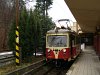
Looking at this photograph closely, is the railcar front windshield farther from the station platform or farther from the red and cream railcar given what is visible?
the station platform

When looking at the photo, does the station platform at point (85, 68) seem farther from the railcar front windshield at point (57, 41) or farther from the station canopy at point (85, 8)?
the station canopy at point (85, 8)

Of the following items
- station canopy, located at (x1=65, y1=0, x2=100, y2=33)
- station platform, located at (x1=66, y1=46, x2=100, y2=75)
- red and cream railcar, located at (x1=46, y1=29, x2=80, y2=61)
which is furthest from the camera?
red and cream railcar, located at (x1=46, y1=29, x2=80, y2=61)

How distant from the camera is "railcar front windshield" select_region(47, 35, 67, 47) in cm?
2500

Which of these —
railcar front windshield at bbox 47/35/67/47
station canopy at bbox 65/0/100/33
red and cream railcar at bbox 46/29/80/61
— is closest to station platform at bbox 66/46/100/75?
red and cream railcar at bbox 46/29/80/61

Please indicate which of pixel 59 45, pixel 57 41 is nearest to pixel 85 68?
pixel 59 45

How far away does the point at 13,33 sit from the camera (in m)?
25.4

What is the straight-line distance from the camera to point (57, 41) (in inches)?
989

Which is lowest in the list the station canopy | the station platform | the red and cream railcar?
the station platform

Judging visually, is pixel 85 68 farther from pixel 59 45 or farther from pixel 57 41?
pixel 57 41

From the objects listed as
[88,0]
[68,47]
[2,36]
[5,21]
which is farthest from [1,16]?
[88,0]

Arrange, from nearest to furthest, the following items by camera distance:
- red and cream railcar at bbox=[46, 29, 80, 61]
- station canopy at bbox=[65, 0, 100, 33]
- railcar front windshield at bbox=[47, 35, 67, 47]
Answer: station canopy at bbox=[65, 0, 100, 33]
red and cream railcar at bbox=[46, 29, 80, 61]
railcar front windshield at bbox=[47, 35, 67, 47]

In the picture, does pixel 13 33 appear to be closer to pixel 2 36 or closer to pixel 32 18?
pixel 32 18

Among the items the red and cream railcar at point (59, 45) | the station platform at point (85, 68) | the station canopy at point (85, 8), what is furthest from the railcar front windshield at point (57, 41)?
the station canopy at point (85, 8)

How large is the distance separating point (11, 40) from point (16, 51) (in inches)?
92.2
